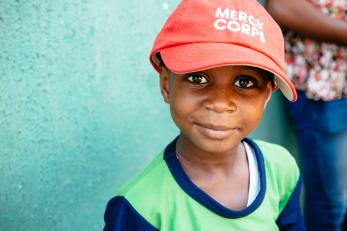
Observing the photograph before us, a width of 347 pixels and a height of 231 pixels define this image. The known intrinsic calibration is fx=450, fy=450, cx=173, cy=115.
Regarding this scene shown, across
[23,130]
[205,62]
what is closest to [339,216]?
[205,62]

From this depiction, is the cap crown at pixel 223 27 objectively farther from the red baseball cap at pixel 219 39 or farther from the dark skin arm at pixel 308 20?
the dark skin arm at pixel 308 20

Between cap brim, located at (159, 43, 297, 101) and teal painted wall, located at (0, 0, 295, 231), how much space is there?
0.43 metres

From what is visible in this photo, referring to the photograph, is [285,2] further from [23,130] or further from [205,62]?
[23,130]

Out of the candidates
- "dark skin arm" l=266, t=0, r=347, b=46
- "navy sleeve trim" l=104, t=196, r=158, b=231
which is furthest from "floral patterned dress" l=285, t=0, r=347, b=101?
"navy sleeve trim" l=104, t=196, r=158, b=231

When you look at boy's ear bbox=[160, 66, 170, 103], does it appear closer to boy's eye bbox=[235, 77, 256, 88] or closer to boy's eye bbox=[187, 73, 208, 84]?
boy's eye bbox=[187, 73, 208, 84]

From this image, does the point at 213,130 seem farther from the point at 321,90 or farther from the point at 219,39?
the point at 321,90

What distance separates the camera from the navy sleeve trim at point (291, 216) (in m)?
1.46

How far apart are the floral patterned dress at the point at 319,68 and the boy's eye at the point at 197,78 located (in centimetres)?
90

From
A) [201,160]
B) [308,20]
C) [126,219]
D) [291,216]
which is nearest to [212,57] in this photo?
[201,160]

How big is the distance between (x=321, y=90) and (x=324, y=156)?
0.31 meters

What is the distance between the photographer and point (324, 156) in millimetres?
2047

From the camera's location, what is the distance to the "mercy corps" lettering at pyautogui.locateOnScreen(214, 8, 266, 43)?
1187 millimetres

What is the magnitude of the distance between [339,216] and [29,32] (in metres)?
1.62

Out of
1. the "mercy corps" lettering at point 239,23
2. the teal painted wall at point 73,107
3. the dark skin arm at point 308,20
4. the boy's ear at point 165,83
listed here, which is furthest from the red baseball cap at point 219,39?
the dark skin arm at point 308,20
